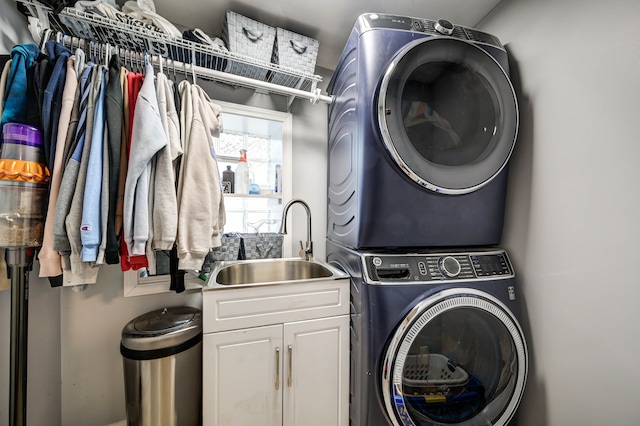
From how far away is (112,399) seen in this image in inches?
51.9

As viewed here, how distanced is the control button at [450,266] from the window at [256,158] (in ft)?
3.78

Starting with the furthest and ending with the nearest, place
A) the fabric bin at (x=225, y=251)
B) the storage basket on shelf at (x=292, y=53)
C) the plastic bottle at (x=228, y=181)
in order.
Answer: the plastic bottle at (x=228, y=181) < the fabric bin at (x=225, y=251) < the storage basket on shelf at (x=292, y=53)

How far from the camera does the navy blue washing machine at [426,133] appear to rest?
1.00m

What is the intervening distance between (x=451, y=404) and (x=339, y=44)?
7.45 feet

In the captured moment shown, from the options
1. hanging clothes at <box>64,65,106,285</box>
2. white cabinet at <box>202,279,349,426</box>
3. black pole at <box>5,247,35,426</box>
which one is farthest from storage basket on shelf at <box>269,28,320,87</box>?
black pole at <box>5,247,35,426</box>

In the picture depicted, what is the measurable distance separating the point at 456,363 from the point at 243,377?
1.02 m

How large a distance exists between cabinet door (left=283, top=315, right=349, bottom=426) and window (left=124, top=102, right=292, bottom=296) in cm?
85

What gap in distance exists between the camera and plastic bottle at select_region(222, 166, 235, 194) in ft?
5.33

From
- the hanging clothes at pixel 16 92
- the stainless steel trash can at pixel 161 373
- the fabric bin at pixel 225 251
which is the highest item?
the hanging clothes at pixel 16 92

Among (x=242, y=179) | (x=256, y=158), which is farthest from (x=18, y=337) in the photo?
(x=256, y=158)

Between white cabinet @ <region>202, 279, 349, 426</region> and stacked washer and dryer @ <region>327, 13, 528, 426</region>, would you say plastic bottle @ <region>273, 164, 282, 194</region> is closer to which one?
stacked washer and dryer @ <region>327, 13, 528, 426</region>

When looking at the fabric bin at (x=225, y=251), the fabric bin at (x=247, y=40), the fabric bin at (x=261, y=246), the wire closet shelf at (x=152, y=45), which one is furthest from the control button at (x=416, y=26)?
the fabric bin at (x=225, y=251)

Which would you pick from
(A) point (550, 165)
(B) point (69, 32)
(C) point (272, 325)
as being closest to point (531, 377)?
(A) point (550, 165)

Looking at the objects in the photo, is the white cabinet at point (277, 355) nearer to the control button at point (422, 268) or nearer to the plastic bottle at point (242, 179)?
the control button at point (422, 268)
